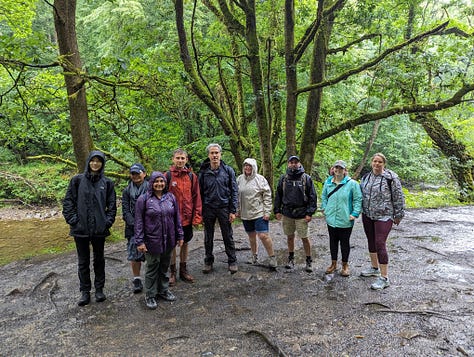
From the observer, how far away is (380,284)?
4734mm

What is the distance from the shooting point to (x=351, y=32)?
9875 mm

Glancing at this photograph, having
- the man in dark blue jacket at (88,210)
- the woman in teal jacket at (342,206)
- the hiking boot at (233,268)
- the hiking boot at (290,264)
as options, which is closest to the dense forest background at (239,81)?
the man in dark blue jacket at (88,210)

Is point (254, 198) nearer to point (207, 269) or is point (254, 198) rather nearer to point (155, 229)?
point (207, 269)

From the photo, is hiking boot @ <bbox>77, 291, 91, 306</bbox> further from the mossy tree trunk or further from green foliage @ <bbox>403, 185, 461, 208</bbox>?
the mossy tree trunk

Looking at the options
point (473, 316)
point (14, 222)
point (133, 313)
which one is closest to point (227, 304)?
point (133, 313)

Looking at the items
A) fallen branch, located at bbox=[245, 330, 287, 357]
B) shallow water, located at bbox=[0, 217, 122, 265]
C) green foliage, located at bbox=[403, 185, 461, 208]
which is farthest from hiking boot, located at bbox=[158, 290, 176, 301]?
green foliage, located at bbox=[403, 185, 461, 208]

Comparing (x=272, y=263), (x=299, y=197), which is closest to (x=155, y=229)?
(x=272, y=263)

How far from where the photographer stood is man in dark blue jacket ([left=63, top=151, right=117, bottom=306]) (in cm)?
432

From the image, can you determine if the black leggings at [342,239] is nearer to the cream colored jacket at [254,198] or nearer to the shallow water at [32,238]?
the cream colored jacket at [254,198]

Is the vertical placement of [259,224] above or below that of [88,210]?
below

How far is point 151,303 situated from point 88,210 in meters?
1.55

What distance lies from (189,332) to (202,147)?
7612 mm

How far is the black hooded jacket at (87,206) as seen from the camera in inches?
170

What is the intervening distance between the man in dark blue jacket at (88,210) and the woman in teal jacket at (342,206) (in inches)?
135
